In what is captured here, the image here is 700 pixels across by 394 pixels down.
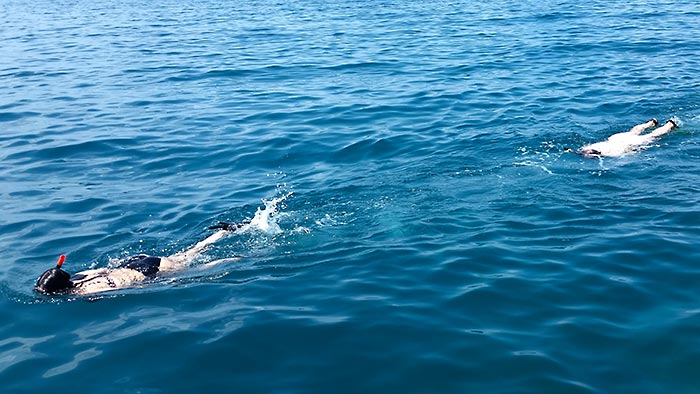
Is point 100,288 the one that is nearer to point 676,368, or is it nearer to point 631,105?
point 676,368

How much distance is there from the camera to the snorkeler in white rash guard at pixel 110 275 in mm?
9258

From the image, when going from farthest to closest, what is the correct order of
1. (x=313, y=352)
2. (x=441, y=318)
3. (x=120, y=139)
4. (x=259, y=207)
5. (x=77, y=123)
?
1. (x=77, y=123)
2. (x=120, y=139)
3. (x=259, y=207)
4. (x=441, y=318)
5. (x=313, y=352)

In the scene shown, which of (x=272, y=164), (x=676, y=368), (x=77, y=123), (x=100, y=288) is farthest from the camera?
(x=77, y=123)

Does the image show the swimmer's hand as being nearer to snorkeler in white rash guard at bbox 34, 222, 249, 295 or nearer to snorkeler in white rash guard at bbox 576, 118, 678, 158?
snorkeler in white rash guard at bbox 34, 222, 249, 295

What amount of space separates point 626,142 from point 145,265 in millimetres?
8917

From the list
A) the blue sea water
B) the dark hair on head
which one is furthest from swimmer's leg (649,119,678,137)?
the dark hair on head

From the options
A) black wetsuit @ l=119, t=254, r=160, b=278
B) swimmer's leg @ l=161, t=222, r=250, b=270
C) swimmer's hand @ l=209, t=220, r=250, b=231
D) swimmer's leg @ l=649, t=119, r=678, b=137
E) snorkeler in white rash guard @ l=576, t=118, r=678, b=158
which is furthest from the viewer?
swimmer's leg @ l=649, t=119, r=678, b=137

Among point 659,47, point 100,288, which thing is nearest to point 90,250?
point 100,288

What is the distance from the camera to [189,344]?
26.1 feet

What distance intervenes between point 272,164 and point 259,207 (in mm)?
2615

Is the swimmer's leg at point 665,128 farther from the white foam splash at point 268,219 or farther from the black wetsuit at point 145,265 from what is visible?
the black wetsuit at point 145,265

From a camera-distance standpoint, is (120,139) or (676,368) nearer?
(676,368)

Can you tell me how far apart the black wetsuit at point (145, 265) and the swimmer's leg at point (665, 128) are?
9.45 metres

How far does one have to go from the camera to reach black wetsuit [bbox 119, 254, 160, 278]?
984 cm
